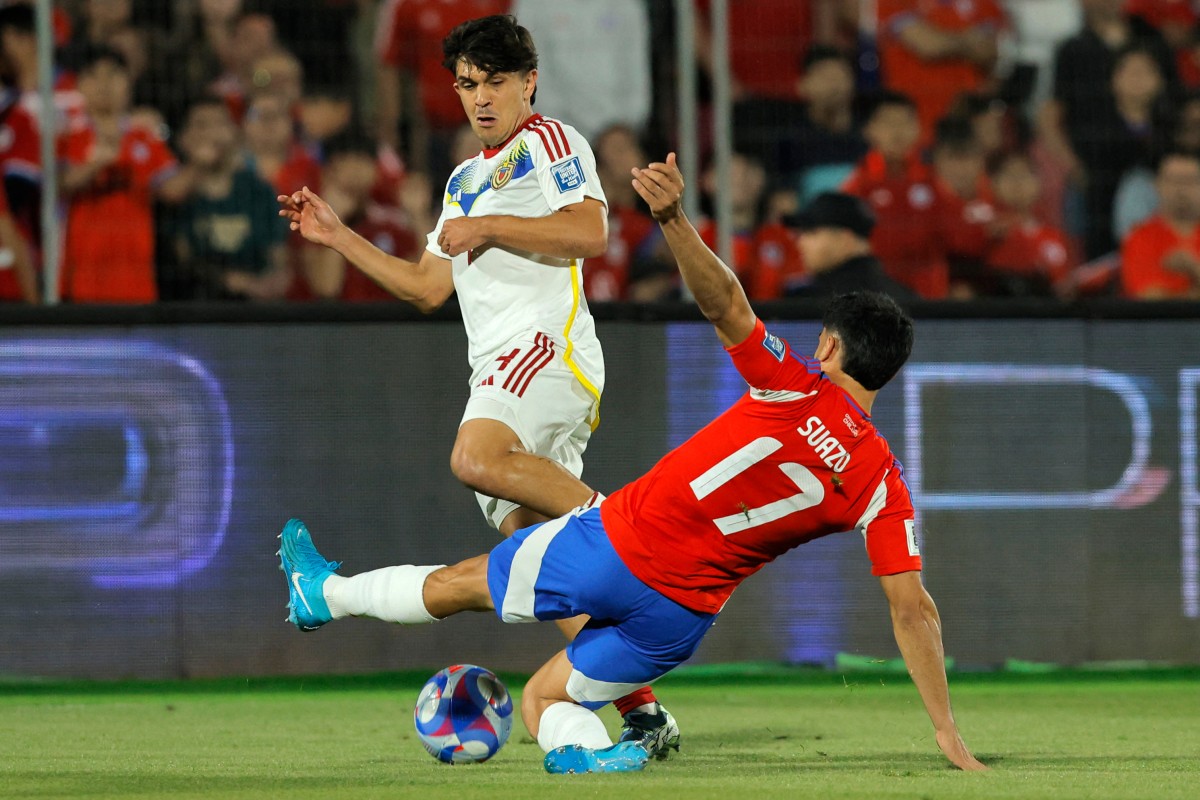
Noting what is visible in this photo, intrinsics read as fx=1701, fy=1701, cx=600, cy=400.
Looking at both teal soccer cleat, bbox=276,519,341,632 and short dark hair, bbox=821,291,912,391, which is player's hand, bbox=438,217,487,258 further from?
short dark hair, bbox=821,291,912,391

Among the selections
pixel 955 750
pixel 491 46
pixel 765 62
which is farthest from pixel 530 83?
pixel 765 62

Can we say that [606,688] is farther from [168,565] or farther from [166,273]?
[166,273]

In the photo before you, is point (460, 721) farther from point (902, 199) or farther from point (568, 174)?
point (902, 199)

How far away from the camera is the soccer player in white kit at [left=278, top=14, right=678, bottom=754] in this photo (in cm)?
550

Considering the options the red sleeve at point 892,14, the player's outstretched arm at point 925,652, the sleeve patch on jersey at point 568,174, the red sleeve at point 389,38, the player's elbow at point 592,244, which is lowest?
the player's outstretched arm at point 925,652

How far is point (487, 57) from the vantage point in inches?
225

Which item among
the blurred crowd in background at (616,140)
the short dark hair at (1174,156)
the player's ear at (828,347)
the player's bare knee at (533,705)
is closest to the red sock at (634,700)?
the player's bare knee at (533,705)

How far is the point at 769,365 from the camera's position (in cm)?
461

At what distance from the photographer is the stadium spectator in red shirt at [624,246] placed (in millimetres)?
8844

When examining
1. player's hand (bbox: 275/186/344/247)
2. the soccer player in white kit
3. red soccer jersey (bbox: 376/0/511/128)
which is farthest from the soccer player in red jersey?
red soccer jersey (bbox: 376/0/511/128)

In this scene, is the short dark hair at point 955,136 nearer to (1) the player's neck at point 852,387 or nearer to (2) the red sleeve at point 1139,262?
(2) the red sleeve at point 1139,262

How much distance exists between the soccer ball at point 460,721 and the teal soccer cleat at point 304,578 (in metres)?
0.42

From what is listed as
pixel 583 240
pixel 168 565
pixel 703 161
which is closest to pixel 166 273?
pixel 168 565

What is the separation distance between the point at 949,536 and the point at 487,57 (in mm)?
3773
